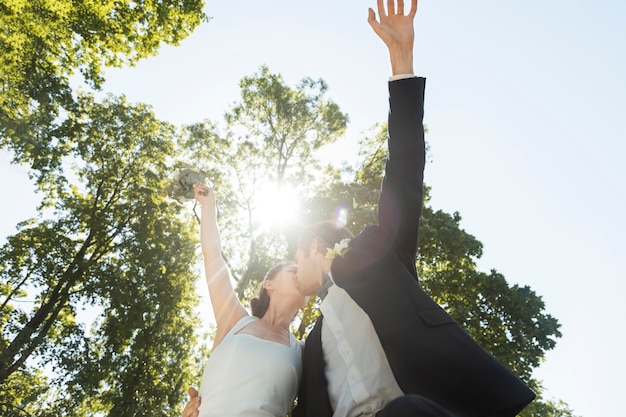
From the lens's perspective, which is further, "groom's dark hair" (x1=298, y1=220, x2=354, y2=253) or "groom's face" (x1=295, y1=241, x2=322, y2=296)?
"groom's face" (x1=295, y1=241, x2=322, y2=296)

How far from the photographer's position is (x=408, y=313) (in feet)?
6.50

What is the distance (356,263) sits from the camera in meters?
2.34

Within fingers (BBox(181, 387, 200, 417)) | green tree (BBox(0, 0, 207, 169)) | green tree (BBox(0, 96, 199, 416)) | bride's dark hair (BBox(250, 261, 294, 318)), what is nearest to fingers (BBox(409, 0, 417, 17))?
bride's dark hair (BBox(250, 261, 294, 318))

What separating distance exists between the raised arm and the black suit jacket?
1.28m

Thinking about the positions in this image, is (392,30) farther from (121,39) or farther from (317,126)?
(317,126)

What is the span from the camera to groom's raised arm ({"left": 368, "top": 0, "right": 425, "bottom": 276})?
2.11 meters

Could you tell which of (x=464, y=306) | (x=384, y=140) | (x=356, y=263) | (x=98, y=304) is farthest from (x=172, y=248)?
(x=356, y=263)

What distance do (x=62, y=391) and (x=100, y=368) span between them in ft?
4.80

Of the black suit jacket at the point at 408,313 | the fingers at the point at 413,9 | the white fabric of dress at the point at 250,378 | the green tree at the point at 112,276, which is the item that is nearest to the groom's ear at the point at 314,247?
the black suit jacket at the point at 408,313

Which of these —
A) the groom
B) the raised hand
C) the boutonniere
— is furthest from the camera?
the boutonniere

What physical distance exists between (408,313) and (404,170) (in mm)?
749

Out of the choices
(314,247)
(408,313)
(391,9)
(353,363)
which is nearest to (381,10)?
(391,9)

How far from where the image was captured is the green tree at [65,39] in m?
10.3

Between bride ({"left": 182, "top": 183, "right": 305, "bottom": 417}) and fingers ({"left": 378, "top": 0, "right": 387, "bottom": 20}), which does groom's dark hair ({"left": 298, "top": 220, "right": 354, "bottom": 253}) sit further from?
fingers ({"left": 378, "top": 0, "right": 387, "bottom": 20})
